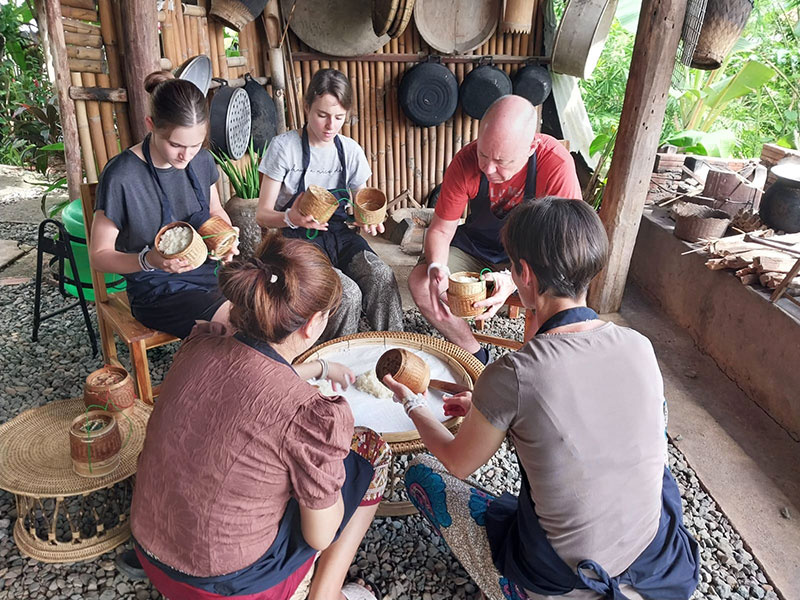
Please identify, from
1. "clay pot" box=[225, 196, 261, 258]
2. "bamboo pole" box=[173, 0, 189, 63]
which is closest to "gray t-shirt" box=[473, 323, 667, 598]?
"clay pot" box=[225, 196, 261, 258]

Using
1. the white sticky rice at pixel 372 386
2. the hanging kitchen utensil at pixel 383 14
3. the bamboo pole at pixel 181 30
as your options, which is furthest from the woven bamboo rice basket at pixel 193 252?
the hanging kitchen utensil at pixel 383 14

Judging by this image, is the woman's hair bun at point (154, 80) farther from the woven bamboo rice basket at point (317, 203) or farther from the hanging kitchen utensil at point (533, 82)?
the hanging kitchen utensil at point (533, 82)

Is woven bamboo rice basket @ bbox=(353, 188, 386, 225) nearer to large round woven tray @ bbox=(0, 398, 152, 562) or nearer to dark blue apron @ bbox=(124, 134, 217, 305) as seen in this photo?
dark blue apron @ bbox=(124, 134, 217, 305)

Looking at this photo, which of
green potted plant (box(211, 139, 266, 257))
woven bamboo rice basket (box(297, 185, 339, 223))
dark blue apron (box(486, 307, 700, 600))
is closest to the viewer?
dark blue apron (box(486, 307, 700, 600))

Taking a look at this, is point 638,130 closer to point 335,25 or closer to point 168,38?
point 335,25

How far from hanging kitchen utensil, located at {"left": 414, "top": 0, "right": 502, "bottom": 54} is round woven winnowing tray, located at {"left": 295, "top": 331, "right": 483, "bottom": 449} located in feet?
12.1

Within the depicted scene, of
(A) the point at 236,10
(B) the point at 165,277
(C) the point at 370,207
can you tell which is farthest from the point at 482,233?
(A) the point at 236,10

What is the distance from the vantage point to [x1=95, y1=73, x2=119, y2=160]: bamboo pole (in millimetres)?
3568

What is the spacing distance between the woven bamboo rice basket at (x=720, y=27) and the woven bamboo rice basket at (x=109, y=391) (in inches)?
149

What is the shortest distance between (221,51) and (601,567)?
432 centimetres

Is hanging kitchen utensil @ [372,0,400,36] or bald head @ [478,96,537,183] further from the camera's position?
hanging kitchen utensil @ [372,0,400,36]

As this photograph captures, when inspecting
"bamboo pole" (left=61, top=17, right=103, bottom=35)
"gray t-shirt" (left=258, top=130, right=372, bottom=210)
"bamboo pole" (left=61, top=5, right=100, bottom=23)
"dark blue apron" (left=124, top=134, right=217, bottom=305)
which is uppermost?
"bamboo pole" (left=61, top=5, right=100, bottom=23)

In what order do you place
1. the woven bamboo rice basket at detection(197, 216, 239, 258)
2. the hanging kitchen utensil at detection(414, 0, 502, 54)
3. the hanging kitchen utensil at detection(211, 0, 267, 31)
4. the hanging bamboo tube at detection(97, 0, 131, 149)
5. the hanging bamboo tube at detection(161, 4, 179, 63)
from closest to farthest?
the woven bamboo rice basket at detection(197, 216, 239, 258), the hanging bamboo tube at detection(97, 0, 131, 149), the hanging bamboo tube at detection(161, 4, 179, 63), the hanging kitchen utensil at detection(211, 0, 267, 31), the hanging kitchen utensil at detection(414, 0, 502, 54)

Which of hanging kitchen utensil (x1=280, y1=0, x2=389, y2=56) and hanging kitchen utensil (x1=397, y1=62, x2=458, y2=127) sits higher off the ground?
hanging kitchen utensil (x1=280, y1=0, x2=389, y2=56)
